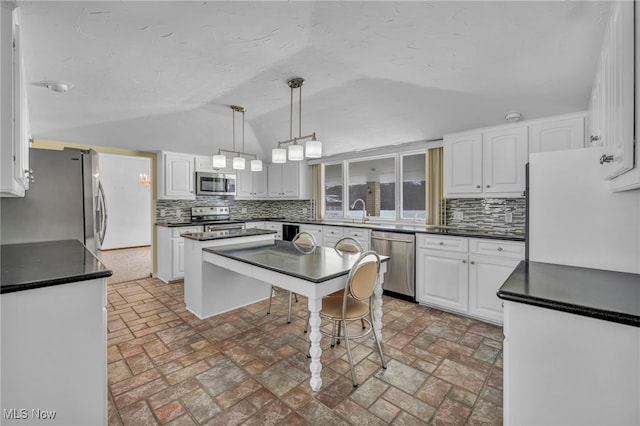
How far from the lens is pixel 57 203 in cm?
274

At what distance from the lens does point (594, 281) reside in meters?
1.45

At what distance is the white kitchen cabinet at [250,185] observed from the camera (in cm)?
570

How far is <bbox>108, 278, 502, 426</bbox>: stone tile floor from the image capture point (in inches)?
68.7

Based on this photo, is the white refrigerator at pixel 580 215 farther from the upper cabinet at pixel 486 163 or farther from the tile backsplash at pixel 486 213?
the tile backsplash at pixel 486 213

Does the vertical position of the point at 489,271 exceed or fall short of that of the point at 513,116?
it falls short

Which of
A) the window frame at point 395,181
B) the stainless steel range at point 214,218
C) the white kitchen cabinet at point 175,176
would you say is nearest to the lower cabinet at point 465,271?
the window frame at point 395,181

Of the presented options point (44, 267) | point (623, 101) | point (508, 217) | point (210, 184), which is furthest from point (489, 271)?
point (210, 184)

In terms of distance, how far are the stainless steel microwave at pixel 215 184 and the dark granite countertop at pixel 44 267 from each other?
9.35 feet

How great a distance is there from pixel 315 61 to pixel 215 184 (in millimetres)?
3266

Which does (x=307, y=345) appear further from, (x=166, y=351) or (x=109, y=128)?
(x=109, y=128)

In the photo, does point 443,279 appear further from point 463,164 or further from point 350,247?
point 463,164

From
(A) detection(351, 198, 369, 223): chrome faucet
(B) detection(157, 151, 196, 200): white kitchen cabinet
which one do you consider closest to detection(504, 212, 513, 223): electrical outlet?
(A) detection(351, 198, 369, 223): chrome faucet

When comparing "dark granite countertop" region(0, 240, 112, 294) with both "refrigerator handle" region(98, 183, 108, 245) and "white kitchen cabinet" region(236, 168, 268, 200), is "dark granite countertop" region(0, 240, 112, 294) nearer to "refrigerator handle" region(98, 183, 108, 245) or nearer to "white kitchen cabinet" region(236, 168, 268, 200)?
"refrigerator handle" region(98, 183, 108, 245)

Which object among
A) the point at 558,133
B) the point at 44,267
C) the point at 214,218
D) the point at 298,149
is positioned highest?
the point at 558,133
